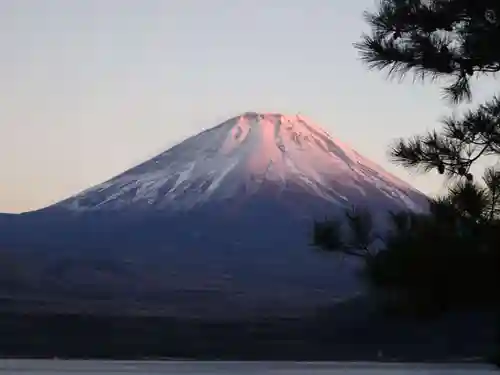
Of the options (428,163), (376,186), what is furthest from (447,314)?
(376,186)

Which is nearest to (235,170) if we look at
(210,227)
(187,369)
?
(210,227)

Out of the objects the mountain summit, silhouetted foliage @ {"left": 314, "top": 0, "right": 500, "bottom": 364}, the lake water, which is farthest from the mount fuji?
silhouetted foliage @ {"left": 314, "top": 0, "right": 500, "bottom": 364}

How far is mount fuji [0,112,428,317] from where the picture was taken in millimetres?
30953

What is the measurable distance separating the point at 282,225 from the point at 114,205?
681cm

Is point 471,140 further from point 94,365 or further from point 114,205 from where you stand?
point 114,205

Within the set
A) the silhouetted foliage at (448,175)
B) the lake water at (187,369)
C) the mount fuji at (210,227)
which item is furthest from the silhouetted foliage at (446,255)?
the mount fuji at (210,227)

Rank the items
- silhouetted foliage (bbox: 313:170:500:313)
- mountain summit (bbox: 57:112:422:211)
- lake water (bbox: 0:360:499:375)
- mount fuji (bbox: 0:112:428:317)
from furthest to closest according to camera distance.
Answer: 1. mountain summit (bbox: 57:112:422:211)
2. mount fuji (bbox: 0:112:428:317)
3. lake water (bbox: 0:360:499:375)
4. silhouetted foliage (bbox: 313:170:500:313)

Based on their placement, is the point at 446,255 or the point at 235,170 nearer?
the point at 446,255

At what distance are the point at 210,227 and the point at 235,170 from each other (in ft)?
15.5

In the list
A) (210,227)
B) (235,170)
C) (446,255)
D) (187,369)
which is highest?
(235,170)

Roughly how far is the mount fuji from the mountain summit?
67 millimetres

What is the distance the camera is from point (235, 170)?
48656 mm

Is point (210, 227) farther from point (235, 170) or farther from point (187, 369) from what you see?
point (187, 369)

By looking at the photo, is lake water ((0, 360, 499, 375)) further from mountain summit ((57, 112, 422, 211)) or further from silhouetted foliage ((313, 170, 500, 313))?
mountain summit ((57, 112, 422, 211))
